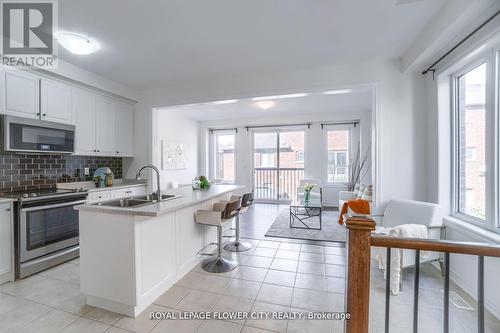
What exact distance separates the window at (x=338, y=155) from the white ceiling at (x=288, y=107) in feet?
2.19

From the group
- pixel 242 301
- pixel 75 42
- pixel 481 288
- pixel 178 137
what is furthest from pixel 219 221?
pixel 178 137

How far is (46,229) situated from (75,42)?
7.09 ft

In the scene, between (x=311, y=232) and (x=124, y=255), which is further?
(x=311, y=232)

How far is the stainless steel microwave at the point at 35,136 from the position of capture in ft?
8.27

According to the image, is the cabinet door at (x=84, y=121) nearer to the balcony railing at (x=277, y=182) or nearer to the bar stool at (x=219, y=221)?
the bar stool at (x=219, y=221)

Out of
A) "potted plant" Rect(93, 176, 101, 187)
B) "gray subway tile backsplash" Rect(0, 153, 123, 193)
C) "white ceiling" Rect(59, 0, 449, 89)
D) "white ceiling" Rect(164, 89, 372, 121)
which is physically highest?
"white ceiling" Rect(59, 0, 449, 89)

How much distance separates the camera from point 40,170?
314 cm

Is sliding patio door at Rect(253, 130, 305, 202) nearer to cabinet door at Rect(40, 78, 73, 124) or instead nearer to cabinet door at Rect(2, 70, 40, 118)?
cabinet door at Rect(40, 78, 73, 124)

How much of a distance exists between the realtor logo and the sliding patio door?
4.88 m

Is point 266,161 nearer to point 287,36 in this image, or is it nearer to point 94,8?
point 287,36

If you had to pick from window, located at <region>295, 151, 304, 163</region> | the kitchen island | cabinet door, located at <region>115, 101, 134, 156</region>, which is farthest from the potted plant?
window, located at <region>295, 151, 304, 163</region>

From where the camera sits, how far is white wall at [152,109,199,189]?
16.7 ft

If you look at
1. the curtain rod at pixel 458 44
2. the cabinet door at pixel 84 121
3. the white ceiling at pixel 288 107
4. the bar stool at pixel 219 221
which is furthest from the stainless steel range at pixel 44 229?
the curtain rod at pixel 458 44

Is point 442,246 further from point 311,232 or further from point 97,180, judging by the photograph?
point 97,180
